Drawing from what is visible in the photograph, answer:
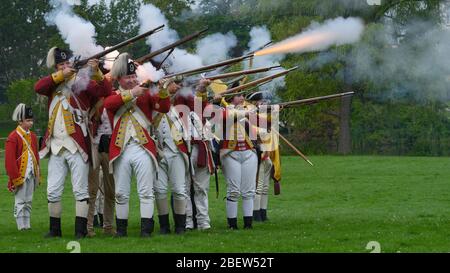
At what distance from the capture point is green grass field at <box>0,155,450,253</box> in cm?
1200

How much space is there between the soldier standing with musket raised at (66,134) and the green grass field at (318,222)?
0.45m

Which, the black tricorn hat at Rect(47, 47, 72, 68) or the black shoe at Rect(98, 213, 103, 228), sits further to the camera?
the black shoe at Rect(98, 213, 103, 228)

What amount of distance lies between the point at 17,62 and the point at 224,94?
160ft

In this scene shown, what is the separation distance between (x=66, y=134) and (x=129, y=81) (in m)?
1.04

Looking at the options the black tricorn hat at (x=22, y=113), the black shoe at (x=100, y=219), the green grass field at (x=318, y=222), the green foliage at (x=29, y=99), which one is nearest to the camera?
the green grass field at (x=318, y=222)

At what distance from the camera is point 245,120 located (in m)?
14.8

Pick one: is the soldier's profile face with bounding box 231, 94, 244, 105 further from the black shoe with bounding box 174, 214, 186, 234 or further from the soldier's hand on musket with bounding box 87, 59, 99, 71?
the soldier's hand on musket with bounding box 87, 59, 99, 71

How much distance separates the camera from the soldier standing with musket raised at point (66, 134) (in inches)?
501

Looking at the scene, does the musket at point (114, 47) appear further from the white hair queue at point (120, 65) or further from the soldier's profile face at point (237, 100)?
the soldier's profile face at point (237, 100)

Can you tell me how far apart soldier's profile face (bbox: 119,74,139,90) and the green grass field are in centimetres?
193

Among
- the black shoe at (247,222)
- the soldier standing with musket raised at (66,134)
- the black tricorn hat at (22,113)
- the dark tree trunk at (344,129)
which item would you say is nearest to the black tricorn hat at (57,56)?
the soldier standing with musket raised at (66,134)

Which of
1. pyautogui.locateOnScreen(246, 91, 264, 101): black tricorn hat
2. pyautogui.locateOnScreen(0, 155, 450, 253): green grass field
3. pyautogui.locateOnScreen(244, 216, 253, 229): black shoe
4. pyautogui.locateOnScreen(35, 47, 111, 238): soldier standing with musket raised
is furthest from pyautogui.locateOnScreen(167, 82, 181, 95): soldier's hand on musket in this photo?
pyautogui.locateOnScreen(246, 91, 264, 101): black tricorn hat

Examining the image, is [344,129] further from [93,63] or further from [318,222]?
[93,63]

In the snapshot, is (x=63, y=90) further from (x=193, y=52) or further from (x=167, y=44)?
(x=193, y=52)
